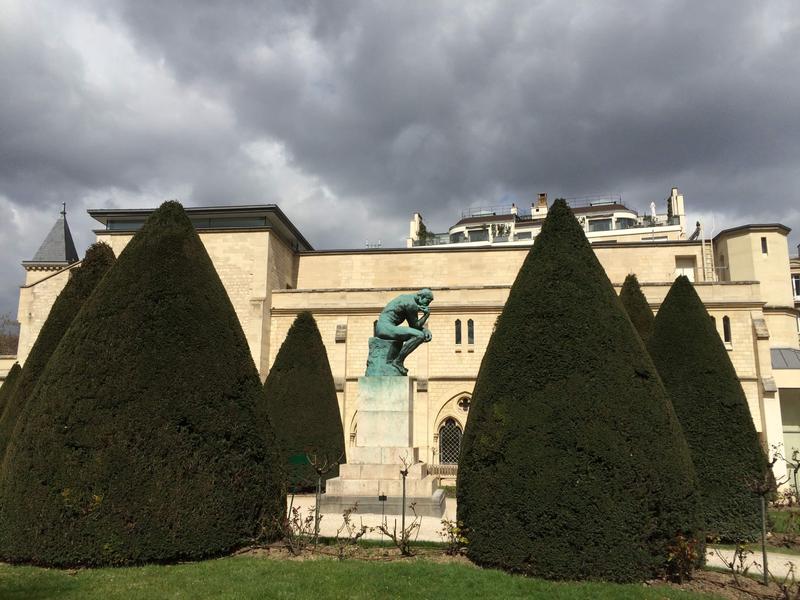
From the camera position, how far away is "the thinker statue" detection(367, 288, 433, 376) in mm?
13258

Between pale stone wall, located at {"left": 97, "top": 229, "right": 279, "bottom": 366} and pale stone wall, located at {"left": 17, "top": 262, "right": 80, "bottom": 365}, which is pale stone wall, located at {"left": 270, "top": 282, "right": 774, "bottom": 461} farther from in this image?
pale stone wall, located at {"left": 17, "top": 262, "right": 80, "bottom": 365}

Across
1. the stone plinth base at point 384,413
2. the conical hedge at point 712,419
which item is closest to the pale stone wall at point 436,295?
the stone plinth base at point 384,413

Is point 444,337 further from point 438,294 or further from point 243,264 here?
point 243,264

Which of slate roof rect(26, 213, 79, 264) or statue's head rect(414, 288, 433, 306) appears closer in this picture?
statue's head rect(414, 288, 433, 306)

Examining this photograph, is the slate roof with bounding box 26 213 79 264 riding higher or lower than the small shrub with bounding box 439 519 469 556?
higher

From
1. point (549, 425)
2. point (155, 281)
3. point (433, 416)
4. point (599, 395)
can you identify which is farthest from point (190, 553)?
point (433, 416)

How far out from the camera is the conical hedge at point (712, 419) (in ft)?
34.7

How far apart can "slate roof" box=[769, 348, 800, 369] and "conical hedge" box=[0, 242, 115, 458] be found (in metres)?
27.3

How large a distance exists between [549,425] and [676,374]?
561cm

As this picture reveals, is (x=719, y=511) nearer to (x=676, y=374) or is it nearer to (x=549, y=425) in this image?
(x=676, y=374)

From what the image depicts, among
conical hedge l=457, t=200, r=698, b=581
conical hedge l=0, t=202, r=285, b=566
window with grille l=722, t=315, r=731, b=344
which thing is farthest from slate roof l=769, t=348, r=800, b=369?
conical hedge l=0, t=202, r=285, b=566

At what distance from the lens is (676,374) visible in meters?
11.6

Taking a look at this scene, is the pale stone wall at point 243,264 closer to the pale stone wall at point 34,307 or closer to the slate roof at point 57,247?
the pale stone wall at point 34,307

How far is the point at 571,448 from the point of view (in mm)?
7035
